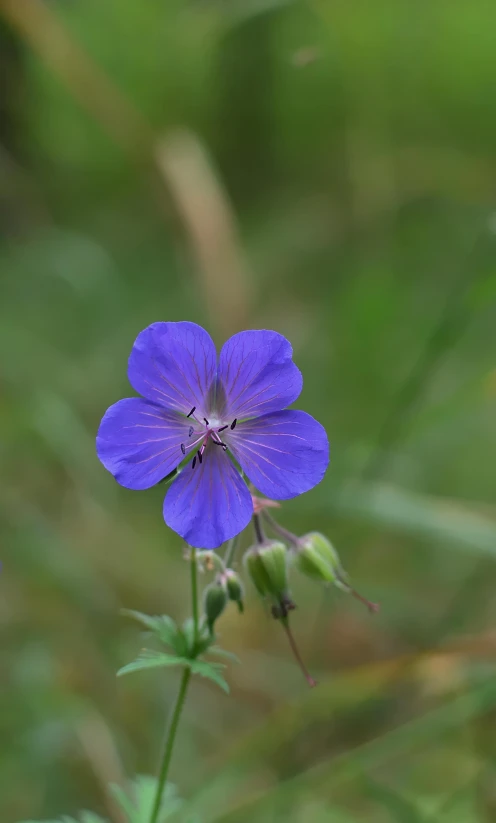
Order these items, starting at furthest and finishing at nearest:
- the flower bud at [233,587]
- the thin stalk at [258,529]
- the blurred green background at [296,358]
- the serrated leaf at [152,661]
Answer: the blurred green background at [296,358]
the thin stalk at [258,529]
the flower bud at [233,587]
the serrated leaf at [152,661]

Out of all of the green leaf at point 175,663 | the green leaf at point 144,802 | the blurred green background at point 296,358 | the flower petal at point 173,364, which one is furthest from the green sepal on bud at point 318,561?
the blurred green background at point 296,358

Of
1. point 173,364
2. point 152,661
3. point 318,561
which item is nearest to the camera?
point 152,661

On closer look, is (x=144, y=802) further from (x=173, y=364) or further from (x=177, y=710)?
(x=173, y=364)

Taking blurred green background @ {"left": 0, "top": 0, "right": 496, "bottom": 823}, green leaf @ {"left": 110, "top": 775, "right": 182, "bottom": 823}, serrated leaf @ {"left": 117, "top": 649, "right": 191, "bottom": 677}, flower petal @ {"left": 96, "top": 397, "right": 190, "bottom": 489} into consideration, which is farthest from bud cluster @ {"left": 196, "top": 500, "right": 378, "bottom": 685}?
blurred green background @ {"left": 0, "top": 0, "right": 496, "bottom": 823}

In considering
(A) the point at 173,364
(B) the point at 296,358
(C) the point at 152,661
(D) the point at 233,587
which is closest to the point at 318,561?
(D) the point at 233,587

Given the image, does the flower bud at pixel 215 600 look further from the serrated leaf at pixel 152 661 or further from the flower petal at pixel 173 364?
the flower petal at pixel 173 364

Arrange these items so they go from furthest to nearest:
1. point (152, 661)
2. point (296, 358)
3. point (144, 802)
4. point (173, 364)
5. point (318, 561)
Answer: point (296, 358) < point (144, 802) < point (318, 561) < point (173, 364) < point (152, 661)
